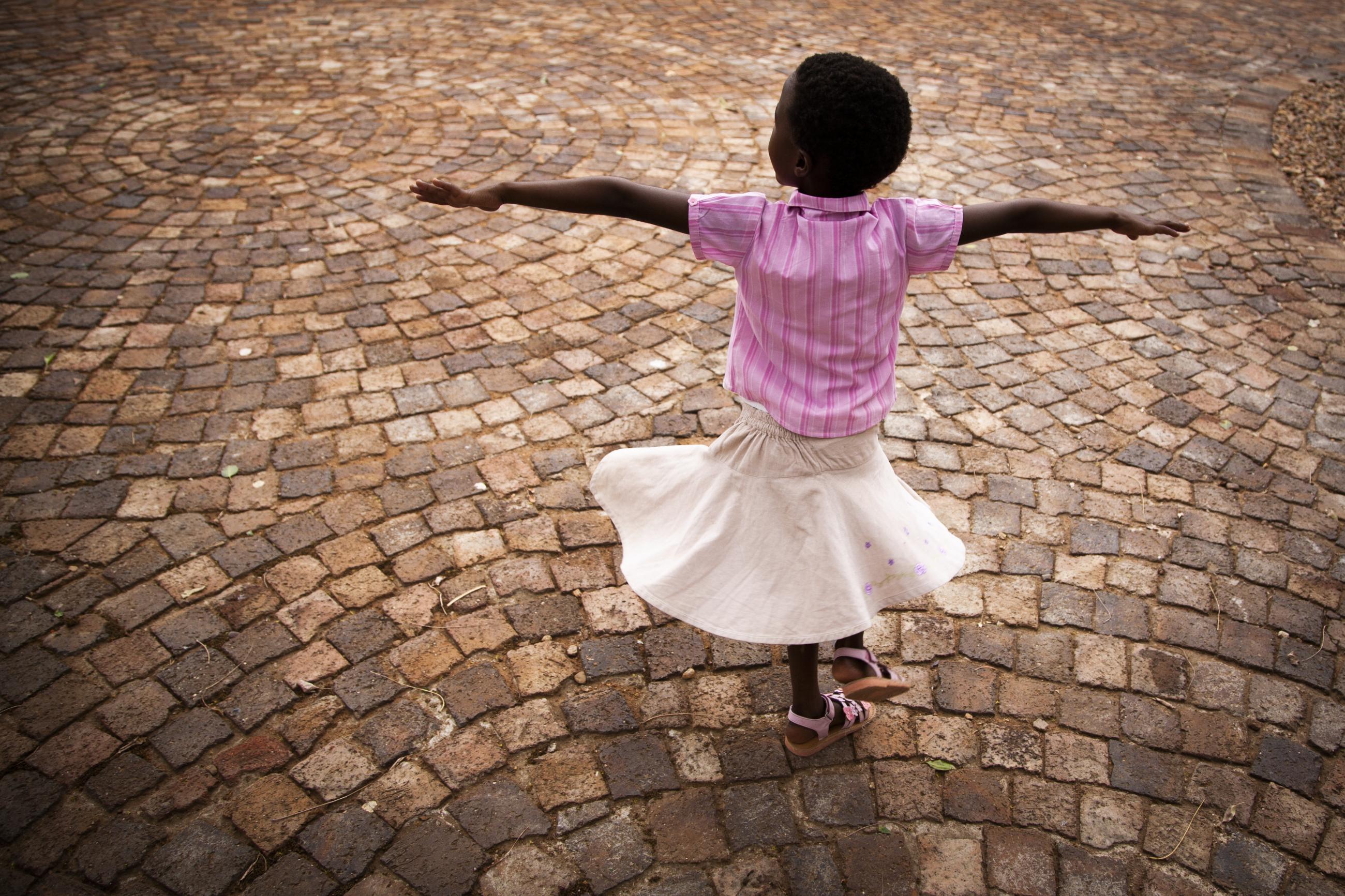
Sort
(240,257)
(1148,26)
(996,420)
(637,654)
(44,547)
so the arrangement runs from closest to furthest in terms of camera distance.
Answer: (637,654), (44,547), (996,420), (240,257), (1148,26)

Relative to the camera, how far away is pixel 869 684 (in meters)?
2.55

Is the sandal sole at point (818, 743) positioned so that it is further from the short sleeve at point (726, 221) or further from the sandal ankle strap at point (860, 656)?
the short sleeve at point (726, 221)

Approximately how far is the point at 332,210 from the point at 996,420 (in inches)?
167

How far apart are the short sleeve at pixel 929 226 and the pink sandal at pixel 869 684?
3.83ft

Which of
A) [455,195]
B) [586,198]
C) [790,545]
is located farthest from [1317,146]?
Answer: [455,195]

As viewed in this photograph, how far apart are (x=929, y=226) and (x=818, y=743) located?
1606 millimetres

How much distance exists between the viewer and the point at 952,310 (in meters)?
4.90

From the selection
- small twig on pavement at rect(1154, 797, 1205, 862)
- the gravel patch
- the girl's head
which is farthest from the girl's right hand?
the gravel patch

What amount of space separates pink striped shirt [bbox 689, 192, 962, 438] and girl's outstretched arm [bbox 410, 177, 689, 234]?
87 mm

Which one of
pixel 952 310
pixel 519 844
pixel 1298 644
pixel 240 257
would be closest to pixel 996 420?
pixel 952 310

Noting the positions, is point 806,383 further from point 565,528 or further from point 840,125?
point 565,528

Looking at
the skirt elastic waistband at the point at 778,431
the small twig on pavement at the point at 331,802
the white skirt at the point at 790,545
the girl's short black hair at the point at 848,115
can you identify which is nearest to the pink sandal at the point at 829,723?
the white skirt at the point at 790,545

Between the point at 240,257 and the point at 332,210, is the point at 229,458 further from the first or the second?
the point at 332,210

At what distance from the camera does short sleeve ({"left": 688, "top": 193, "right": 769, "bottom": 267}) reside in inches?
80.9
